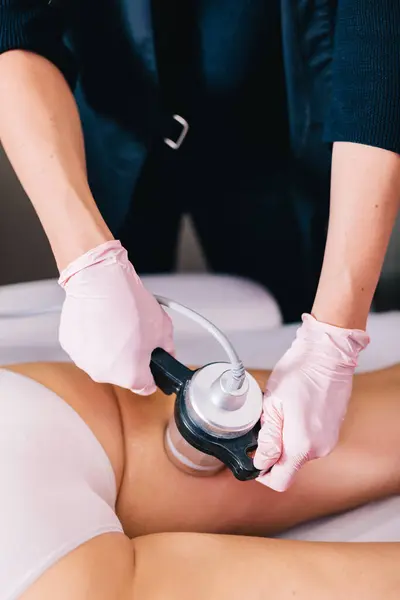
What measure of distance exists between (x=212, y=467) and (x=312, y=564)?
0.55 feet

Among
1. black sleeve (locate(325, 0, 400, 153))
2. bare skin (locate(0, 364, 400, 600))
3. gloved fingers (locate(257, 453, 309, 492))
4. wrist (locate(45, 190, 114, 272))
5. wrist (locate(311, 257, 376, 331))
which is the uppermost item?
black sleeve (locate(325, 0, 400, 153))

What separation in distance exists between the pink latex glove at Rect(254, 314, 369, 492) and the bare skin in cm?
8

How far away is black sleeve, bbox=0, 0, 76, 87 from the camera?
736 mm

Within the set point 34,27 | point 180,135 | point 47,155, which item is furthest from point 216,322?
point 34,27

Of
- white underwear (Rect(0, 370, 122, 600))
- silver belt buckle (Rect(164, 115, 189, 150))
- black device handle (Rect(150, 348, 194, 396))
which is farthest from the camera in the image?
silver belt buckle (Rect(164, 115, 189, 150))

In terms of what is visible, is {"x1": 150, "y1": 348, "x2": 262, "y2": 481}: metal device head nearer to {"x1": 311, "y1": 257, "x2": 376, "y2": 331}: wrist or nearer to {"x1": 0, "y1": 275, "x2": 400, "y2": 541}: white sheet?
{"x1": 311, "y1": 257, "x2": 376, "y2": 331}: wrist

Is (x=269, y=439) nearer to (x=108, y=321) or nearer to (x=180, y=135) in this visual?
(x=108, y=321)

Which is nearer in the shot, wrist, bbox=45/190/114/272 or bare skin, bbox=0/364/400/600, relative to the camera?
bare skin, bbox=0/364/400/600

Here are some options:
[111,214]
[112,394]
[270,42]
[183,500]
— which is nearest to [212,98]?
[270,42]

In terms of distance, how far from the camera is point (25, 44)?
2.48ft

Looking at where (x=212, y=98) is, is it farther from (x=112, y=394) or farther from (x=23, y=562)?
(x=23, y=562)

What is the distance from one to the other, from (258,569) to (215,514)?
0.43 feet

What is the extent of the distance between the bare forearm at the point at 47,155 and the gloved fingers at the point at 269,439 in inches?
12.0


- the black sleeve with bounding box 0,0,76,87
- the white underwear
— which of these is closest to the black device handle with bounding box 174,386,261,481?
the white underwear
